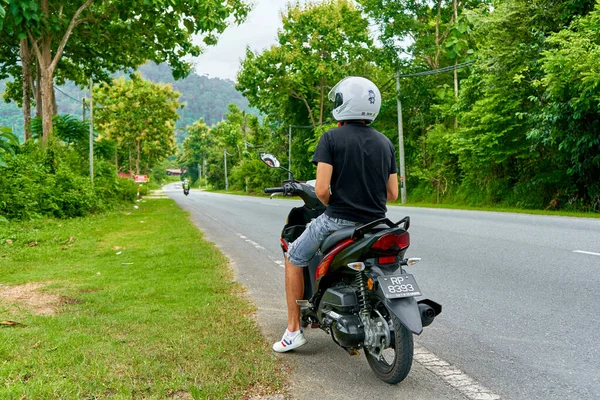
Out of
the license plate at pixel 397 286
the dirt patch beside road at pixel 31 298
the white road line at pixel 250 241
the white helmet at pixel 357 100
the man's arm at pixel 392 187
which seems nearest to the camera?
the license plate at pixel 397 286

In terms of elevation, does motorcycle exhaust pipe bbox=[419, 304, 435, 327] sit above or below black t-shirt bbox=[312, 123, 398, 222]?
below

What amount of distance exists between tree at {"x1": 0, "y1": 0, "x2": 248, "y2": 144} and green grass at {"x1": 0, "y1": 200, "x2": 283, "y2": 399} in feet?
31.2

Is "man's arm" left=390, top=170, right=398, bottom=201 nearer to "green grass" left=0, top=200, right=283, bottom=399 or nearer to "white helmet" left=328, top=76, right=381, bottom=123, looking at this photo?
"white helmet" left=328, top=76, right=381, bottom=123

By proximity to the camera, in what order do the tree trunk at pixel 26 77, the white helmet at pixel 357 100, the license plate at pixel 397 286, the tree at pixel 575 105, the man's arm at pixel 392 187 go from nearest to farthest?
the license plate at pixel 397 286
the white helmet at pixel 357 100
the man's arm at pixel 392 187
the tree at pixel 575 105
the tree trunk at pixel 26 77

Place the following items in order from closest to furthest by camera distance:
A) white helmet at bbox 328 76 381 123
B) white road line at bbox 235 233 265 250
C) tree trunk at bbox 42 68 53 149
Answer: white helmet at bbox 328 76 381 123
white road line at bbox 235 233 265 250
tree trunk at bbox 42 68 53 149

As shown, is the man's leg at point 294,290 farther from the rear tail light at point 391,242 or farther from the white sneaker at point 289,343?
the rear tail light at point 391,242

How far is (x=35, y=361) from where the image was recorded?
3.67m

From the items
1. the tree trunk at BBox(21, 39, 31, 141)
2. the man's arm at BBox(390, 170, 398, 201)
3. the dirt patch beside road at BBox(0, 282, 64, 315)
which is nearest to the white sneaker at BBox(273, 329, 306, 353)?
the man's arm at BBox(390, 170, 398, 201)

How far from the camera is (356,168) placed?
11.7 feet

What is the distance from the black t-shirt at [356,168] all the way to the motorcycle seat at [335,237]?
0.13 meters

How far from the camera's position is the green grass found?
3.30 meters

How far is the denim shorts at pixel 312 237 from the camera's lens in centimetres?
368

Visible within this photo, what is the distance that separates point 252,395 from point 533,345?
7.55 ft

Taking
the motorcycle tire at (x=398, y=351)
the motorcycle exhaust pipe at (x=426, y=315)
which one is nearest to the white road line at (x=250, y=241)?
the motorcycle tire at (x=398, y=351)
